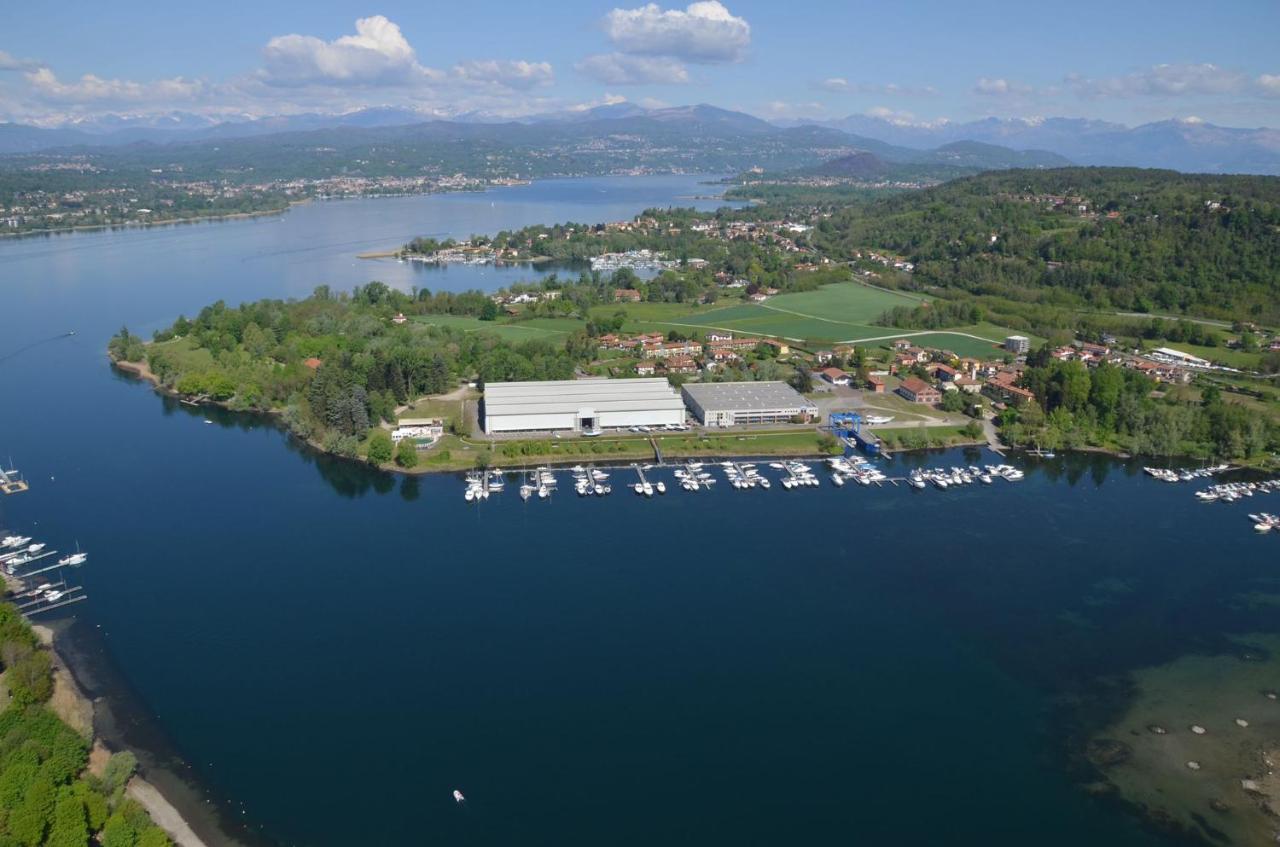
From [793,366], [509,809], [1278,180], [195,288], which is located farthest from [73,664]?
[1278,180]

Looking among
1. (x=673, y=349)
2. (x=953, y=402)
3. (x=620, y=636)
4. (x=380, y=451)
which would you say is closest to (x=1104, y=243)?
(x=953, y=402)

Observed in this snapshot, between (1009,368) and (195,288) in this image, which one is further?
(195,288)

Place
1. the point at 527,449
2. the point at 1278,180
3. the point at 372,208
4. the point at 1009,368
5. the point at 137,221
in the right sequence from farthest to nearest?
the point at 372,208, the point at 137,221, the point at 1278,180, the point at 1009,368, the point at 527,449

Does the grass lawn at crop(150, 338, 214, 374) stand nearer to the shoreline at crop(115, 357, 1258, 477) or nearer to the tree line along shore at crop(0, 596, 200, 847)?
the shoreline at crop(115, 357, 1258, 477)

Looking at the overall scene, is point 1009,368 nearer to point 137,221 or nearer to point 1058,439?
point 1058,439

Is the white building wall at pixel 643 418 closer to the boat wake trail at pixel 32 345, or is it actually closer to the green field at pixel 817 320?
the green field at pixel 817 320

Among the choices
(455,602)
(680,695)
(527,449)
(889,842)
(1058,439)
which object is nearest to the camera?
(889,842)
